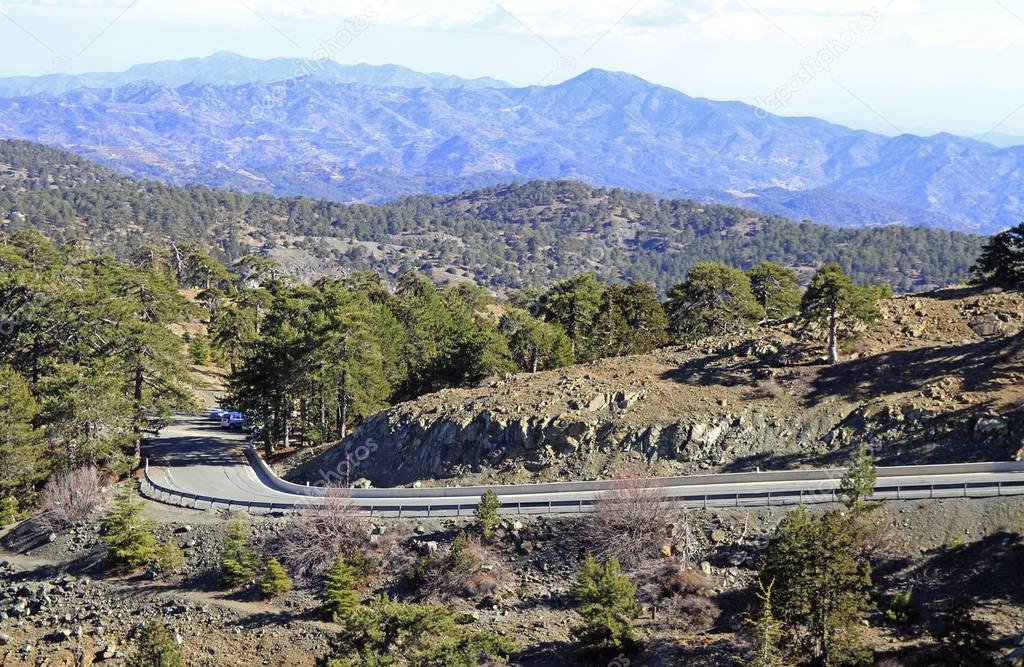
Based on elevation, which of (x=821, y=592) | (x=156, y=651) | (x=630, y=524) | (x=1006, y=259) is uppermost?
(x=1006, y=259)

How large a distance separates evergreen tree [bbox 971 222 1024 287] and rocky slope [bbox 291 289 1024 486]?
7.16 ft

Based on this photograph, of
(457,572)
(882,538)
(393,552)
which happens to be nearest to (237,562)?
(393,552)

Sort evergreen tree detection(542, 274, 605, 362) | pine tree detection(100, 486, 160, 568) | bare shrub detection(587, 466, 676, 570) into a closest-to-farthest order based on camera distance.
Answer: bare shrub detection(587, 466, 676, 570) < pine tree detection(100, 486, 160, 568) < evergreen tree detection(542, 274, 605, 362)

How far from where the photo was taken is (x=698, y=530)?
107 ft

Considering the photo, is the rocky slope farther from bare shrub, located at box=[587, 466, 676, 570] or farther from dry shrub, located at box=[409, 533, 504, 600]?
dry shrub, located at box=[409, 533, 504, 600]

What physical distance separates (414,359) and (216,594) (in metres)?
24.4

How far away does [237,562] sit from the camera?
110 feet

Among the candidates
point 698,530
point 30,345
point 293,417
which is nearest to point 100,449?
point 293,417

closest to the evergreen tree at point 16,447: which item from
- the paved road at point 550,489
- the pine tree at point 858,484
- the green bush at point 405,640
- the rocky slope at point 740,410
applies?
the paved road at point 550,489

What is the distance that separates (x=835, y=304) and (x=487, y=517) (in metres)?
19.0

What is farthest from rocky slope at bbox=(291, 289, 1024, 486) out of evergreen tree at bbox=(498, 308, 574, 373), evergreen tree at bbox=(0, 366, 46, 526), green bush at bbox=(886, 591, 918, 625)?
evergreen tree at bbox=(0, 366, 46, 526)

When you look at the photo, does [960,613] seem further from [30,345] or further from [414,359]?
[30,345]

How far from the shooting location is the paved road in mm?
32875

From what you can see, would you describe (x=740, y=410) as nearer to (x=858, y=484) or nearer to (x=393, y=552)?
(x=858, y=484)
